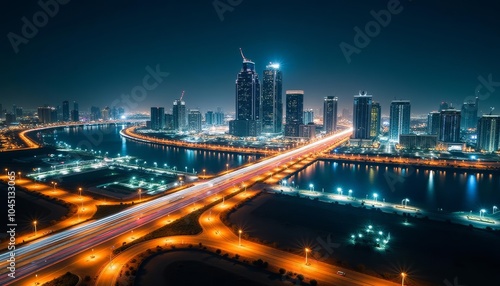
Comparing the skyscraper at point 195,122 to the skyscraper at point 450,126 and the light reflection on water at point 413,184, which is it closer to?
the light reflection on water at point 413,184

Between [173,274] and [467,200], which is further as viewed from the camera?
[467,200]

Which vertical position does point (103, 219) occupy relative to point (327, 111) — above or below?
below

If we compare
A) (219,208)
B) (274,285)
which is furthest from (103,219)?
(274,285)

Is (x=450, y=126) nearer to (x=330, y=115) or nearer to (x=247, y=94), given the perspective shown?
(x=330, y=115)

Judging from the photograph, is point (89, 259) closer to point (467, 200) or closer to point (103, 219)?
point (103, 219)

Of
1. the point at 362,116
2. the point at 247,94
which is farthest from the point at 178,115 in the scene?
the point at 362,116

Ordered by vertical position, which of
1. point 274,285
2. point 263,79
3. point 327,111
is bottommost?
point 274,285

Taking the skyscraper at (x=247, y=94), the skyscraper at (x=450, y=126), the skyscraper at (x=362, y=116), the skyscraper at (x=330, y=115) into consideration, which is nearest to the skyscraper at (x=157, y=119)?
the skyscraper at (x=247, y=94)

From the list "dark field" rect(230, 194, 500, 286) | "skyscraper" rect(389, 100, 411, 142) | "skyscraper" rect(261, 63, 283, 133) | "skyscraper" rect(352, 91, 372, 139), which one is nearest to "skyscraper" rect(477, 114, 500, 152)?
"skyscraper" rect(352, 91, 372, 139)
